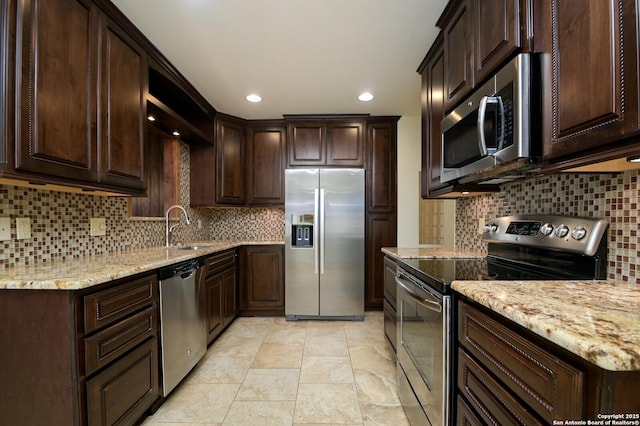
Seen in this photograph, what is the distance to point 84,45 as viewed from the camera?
144 centimetres

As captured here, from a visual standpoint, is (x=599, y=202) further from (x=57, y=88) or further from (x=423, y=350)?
(x=57, y=88)

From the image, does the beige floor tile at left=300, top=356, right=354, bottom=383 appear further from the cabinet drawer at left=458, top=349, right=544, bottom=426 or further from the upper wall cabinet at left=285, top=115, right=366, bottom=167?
the upper wall cabinet at left=285, top=115, right=366, bottom=167

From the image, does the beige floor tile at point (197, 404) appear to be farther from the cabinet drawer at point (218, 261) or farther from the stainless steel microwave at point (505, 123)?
the stainless steel microwave at point (505, 123)

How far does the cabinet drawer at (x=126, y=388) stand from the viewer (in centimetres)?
122

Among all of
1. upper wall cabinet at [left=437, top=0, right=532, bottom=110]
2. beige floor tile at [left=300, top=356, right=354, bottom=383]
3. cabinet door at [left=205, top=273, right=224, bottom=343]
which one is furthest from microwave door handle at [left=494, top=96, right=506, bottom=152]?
cabinet door at [left=205, top=273, right=224, bottom=343]

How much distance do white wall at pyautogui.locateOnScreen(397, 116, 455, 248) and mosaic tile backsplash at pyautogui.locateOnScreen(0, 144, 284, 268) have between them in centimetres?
257

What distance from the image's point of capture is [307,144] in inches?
132

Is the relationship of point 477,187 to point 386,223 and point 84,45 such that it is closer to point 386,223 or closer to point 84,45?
point 386,223

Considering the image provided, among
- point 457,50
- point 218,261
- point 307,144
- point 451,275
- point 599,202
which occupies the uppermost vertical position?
point 457,50

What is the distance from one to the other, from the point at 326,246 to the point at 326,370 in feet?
4.38

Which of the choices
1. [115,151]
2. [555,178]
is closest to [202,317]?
[115,151]

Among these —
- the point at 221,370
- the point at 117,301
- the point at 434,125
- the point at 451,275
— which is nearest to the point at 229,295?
the point at 221,370

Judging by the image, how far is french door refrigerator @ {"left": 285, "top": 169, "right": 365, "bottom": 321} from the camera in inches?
125

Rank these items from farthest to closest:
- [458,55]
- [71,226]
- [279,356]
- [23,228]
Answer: [279,356], [71,226], [458,55], [23,228]
